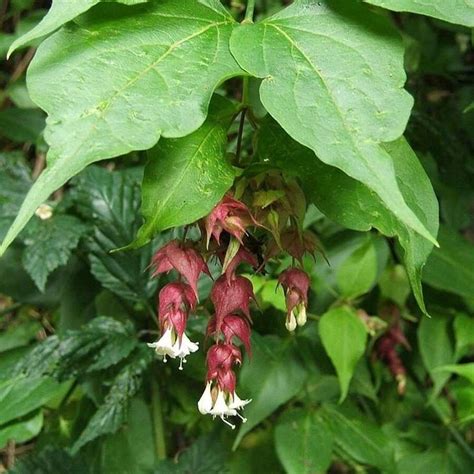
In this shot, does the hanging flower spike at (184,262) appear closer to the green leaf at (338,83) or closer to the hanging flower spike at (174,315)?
the hanging flower spike at (174,315)

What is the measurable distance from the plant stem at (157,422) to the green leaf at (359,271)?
13.2 inches

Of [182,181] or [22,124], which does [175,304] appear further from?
[22,124]

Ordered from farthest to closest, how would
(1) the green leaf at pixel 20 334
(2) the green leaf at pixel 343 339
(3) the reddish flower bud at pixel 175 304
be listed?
(1) the green leaf at pixel 20 334 → (2) the green leaf at pixel 343 339 → (3) the reddish flower bud at pixel 175 304

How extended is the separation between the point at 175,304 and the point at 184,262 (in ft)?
0.12

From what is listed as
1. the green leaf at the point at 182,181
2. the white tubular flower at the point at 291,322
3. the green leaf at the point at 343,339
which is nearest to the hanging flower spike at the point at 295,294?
the white tubular flower at the point at 291,322

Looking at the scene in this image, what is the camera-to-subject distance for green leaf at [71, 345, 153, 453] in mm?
993

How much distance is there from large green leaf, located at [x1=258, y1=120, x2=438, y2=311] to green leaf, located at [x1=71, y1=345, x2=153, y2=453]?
1.60 feet

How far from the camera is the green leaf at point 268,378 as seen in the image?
1040mm

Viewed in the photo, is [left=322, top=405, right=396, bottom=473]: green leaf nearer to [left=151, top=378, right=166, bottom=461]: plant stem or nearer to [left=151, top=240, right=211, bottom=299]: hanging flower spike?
[left=151, top=378, right=166, bottom=461]: plant stem

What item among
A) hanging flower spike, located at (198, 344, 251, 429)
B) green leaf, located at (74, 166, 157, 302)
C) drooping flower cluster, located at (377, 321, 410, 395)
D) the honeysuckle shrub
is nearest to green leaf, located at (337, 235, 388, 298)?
the honeysuckle shrub

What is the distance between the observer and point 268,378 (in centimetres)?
105

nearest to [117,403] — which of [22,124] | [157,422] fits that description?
[157,422]

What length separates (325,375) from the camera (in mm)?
1116

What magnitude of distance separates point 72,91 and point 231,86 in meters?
0.88
